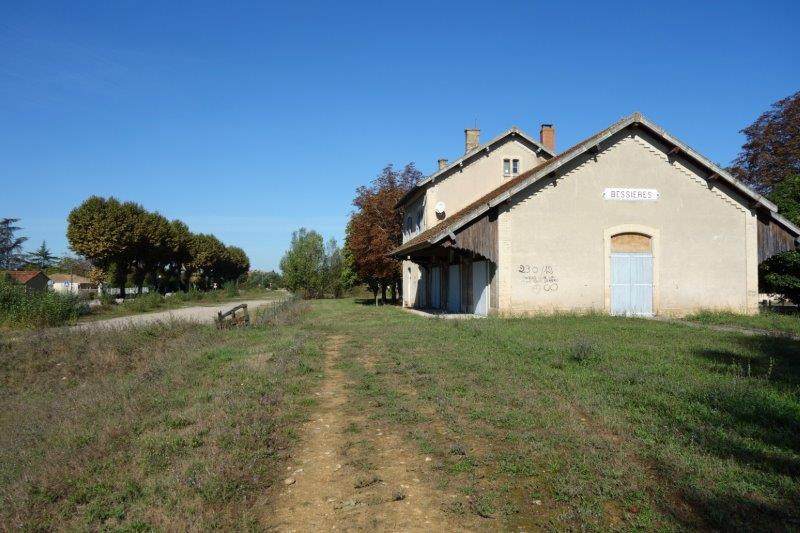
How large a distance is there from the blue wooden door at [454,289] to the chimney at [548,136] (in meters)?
7.71

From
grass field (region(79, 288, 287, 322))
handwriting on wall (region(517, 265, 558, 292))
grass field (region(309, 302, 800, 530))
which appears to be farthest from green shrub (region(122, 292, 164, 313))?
grass field (region(309, 302, 800, 530))

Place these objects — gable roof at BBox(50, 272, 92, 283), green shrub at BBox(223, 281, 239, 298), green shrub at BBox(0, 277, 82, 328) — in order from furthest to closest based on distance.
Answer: gable roof at BBox(50, 272, 92, 283)
green shrub at BBox(223, 281, 239, 298)
green shrub at BBox(0, 277, 82, 328)

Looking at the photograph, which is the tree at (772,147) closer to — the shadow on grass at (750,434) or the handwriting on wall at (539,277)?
the handwriting on wall at (539,277)

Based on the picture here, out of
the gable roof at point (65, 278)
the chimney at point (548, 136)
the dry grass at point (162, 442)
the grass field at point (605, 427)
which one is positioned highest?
the chimney at point (548, 136)

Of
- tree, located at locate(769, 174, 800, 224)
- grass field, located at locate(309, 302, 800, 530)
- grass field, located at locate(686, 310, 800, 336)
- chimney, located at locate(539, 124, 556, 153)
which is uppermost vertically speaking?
chimney, located at locate(539, 124, 556, 153)

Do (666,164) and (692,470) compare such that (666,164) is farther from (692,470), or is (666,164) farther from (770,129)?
(770,129)

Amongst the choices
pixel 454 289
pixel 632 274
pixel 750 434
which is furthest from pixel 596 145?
pixel 750 434

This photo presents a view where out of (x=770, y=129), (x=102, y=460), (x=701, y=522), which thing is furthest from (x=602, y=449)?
(x=770, y=129)

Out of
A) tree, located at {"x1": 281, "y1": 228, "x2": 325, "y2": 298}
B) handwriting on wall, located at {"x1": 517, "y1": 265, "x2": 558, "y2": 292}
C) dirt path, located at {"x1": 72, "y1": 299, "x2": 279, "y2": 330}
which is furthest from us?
tree, located at {"x1": 281, "y1": 228, "x2": 325, "y2": 298}

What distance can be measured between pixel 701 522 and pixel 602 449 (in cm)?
127

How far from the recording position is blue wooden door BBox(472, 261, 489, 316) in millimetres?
18516

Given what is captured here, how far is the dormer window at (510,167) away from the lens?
986 inches

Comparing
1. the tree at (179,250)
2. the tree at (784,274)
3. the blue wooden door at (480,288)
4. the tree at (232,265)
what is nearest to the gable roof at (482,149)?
the blue wooden door at (480,288)

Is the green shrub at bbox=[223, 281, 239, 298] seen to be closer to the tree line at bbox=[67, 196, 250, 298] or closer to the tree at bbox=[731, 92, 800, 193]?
the tree line at bbox=[67, 196, 250, 298]
